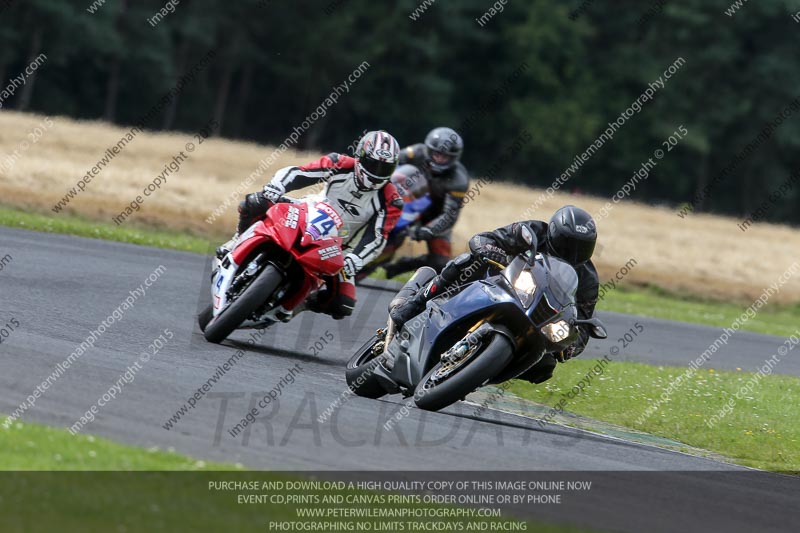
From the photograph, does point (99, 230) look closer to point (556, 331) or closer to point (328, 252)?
point (328, 252)

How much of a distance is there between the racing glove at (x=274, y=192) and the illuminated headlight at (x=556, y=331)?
3346mm

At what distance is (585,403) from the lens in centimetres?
1214

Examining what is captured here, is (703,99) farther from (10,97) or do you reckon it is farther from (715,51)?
(10,97)

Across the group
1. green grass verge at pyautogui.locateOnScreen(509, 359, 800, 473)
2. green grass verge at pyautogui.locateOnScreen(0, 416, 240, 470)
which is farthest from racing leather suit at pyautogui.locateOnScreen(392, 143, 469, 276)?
green grass verge at pyautogui.locateOnScreen(0, 416, 240, 470)

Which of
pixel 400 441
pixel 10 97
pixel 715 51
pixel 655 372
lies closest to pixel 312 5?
pixel 10 97

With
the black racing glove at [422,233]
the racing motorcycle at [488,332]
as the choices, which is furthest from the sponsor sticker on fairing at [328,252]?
the black racing glove at [422,233]

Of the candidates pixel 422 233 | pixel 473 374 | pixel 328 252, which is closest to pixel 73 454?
pixel 473 374

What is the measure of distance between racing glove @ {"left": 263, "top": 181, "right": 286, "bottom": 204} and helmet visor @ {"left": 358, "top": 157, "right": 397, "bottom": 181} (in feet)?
2.69

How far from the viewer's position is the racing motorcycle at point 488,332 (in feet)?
29.3

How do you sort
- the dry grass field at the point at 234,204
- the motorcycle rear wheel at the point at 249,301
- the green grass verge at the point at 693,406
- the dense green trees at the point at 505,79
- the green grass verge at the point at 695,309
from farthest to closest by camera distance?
the dense green trees at the point at 505,79
the dry grass field at the point at 234,204
the green grass verge at the point at 695,309
the green grass verge at the point at 693,406
the motorcycle rear wheel at the point at 249,301

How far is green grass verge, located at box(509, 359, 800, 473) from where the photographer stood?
11062mm

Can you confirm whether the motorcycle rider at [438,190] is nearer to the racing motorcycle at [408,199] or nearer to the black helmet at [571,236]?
the racing motorcycle at [408,199]
